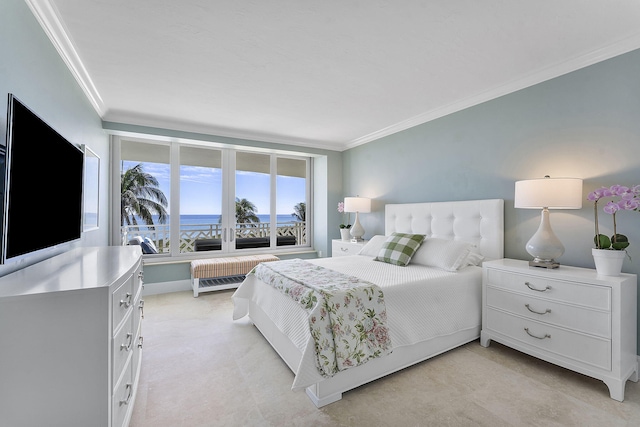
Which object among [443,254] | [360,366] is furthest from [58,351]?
[443,254]

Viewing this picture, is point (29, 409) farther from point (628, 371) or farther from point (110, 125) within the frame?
point (110, 125)

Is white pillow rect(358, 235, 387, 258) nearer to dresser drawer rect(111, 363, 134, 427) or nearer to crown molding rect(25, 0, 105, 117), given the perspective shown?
dresser drawer rect(111, 363, 134, 427)

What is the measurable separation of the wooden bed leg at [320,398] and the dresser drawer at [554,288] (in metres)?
1.62

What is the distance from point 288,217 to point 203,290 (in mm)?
2043

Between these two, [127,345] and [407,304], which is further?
[407,304]

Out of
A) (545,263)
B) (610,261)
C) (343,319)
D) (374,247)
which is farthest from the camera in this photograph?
(374,247)

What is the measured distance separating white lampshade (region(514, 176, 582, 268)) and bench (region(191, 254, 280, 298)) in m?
3.35

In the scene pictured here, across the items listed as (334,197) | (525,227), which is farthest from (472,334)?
(334,197)

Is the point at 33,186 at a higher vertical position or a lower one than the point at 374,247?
higher

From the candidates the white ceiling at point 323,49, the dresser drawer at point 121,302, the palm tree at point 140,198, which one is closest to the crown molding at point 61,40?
the white ceiling at point 323,49

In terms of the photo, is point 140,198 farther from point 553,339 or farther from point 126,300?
point 553,339

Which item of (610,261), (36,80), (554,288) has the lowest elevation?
(554,288)

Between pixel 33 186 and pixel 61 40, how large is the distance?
127 centimetres

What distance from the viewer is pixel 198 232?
183 inches
